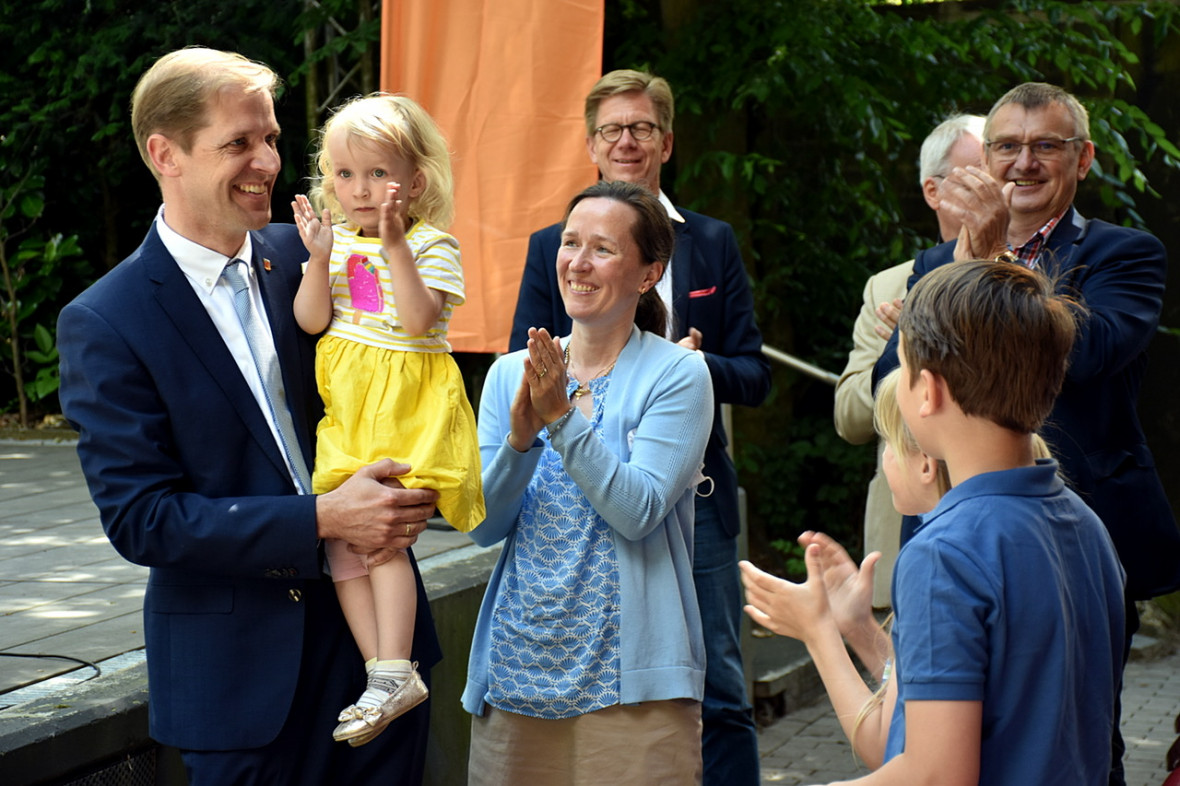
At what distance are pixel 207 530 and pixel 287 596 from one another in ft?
0.78

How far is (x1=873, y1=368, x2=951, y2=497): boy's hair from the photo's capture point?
6.38 feet

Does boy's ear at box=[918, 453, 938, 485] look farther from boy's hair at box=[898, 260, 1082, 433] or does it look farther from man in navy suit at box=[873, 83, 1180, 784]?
man in navy suit at box=[873, 83, 1180, 784]

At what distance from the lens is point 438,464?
2646 millimetres

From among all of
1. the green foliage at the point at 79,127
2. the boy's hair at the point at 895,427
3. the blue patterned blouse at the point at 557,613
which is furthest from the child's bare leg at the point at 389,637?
the green foliage at the point at 79,127

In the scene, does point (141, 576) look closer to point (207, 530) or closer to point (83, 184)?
point (207, 530)

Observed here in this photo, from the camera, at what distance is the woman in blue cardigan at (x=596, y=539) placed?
2680 mm

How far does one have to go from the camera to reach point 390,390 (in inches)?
105

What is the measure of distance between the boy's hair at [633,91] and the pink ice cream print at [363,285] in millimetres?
1382

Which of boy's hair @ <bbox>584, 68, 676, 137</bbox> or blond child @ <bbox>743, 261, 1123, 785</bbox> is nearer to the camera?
blond child @ <bbox>743, 261, 1123, 785</bbox>

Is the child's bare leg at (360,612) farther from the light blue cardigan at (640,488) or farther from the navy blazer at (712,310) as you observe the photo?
the navy blazer at (712,310)

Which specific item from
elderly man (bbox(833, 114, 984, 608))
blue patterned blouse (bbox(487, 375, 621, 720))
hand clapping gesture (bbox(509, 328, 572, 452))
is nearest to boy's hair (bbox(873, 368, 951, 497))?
hand clapping gesture (bbox(509, 328, 572, 452))

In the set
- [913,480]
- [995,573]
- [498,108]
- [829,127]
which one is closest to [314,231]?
[913,480]

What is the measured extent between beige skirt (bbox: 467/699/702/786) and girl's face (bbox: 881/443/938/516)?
3.06 feet

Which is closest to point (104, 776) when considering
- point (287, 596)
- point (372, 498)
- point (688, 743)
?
point (287, 596)
